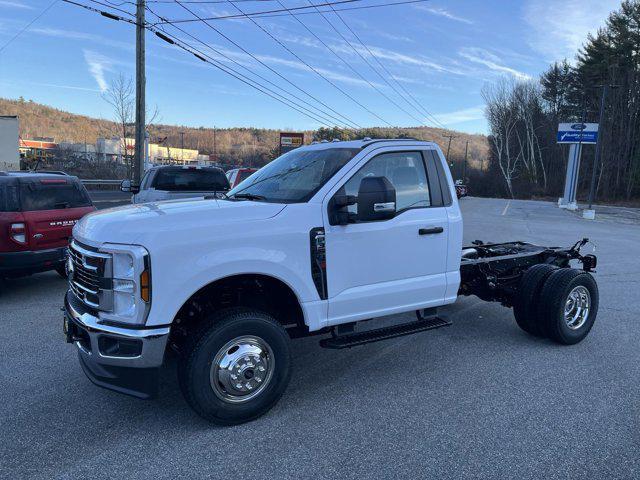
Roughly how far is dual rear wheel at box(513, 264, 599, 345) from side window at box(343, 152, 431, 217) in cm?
186

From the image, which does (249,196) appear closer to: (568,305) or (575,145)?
(568,305)

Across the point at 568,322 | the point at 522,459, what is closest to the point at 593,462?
the point at 522,459

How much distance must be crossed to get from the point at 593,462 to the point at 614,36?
228 ft

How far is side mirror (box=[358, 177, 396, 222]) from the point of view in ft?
12.1

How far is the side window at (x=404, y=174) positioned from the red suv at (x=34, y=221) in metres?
4.81

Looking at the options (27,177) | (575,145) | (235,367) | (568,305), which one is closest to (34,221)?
(27,177)

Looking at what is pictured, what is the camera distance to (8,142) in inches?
1135

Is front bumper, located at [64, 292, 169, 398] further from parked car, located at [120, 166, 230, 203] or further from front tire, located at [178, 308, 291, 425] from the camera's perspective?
parked car, located at [120, 166, 230, 203]

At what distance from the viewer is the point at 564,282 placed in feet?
17.0

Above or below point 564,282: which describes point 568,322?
below

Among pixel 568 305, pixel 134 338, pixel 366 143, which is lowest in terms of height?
pixel 568 305

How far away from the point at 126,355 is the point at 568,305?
4580 mm

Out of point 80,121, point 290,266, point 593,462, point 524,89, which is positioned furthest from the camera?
point 80,121

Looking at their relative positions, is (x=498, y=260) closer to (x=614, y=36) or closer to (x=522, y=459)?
(x=522, y=459)
